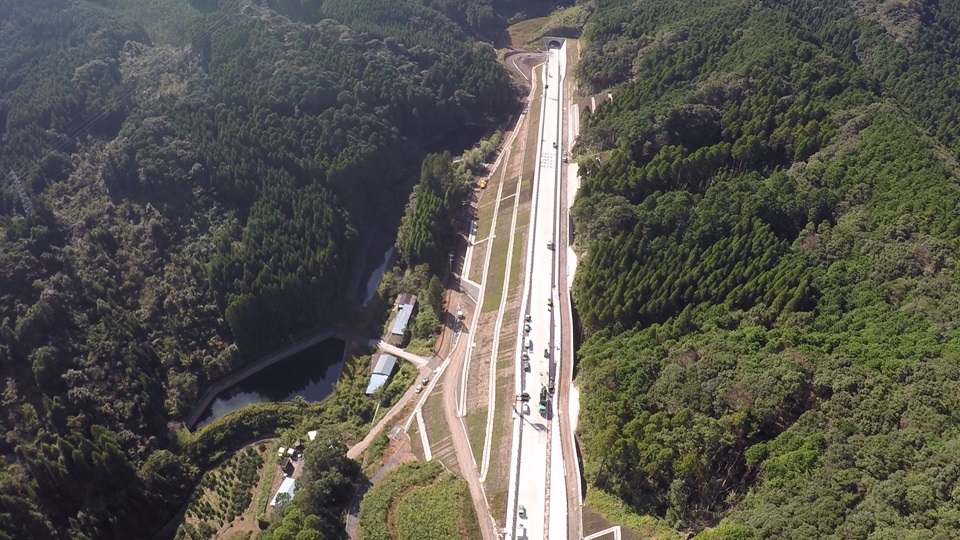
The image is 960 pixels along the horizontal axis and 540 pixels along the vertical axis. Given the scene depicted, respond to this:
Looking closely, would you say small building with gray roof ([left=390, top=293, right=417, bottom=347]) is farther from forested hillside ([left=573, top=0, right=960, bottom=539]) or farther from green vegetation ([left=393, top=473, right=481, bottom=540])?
green vegetation ([left=393, top=473, right=481, bottom=540])

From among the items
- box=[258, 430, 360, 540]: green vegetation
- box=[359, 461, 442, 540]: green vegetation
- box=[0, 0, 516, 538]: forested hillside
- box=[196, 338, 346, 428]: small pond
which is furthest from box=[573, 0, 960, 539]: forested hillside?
box=[0, 0, 516, 538]: forested hillside

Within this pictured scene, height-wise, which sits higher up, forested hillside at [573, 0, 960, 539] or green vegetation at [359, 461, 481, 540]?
forested hillside at [573, 0, 960, 539]

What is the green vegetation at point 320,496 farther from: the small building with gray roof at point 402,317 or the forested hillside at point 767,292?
the forested hillside at point 767,292

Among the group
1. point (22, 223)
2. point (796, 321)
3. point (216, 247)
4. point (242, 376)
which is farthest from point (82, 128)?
point (796, 321)

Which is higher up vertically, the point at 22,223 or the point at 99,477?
the point at 22,223

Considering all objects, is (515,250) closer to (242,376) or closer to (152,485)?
(242,376)

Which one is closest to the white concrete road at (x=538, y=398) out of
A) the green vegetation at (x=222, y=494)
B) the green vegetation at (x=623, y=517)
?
the green vegetation at (x=623, y=517)
